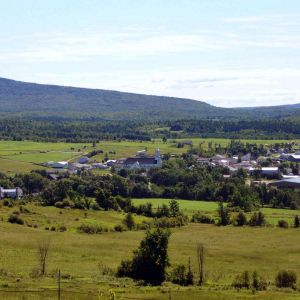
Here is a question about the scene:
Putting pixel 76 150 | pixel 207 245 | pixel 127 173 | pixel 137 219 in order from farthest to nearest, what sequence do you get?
pixel 76 150
pixel 127 173
pixel 137 219
pixel 207 245

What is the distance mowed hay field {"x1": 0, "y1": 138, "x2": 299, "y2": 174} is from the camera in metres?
123

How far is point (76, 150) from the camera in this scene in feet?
493

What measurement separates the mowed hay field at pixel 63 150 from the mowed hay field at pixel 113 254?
55.3m

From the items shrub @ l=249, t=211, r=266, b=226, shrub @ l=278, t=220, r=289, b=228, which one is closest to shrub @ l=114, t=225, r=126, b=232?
shrub @ l=249, t=211, r=266, b=226

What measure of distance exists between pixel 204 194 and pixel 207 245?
3645cm

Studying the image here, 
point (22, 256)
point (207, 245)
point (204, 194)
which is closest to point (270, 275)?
point (207, 245)

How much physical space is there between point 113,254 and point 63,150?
342 ft

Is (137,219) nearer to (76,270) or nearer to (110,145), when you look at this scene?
(76,270)


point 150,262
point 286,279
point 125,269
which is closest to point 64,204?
point 125,269

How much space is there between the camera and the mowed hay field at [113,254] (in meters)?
34.9

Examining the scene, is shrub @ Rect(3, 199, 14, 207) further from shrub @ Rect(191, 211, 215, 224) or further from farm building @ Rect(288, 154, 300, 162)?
farm building @ Rect(288, 154, 300, 162)

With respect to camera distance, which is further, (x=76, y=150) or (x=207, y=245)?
(x=76, y=150)

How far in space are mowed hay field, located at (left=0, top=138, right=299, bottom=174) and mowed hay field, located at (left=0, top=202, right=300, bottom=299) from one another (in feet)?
182

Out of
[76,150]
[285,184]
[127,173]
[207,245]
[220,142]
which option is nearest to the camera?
[207,245]
